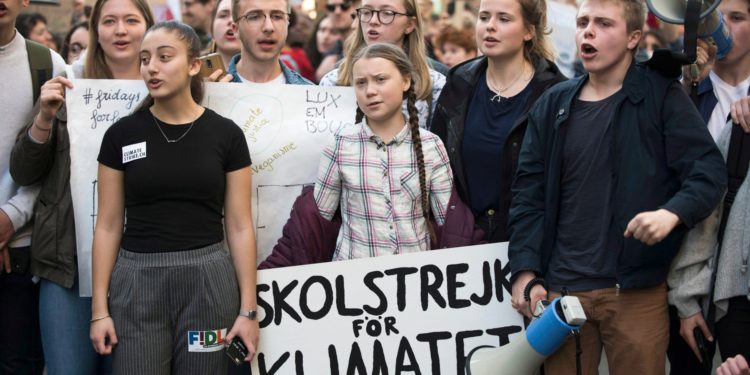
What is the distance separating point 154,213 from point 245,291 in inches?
20.0

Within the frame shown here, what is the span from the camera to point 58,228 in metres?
4.75

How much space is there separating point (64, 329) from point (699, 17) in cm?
305

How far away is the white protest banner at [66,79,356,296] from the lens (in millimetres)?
4770

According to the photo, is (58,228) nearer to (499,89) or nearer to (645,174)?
(499,89)

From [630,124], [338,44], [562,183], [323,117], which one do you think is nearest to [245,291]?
[323,117]

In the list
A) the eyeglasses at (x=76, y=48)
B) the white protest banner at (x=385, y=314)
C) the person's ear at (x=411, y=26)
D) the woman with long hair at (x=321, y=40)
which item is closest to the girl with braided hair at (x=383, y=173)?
the white protest banner at (x=385, y=314)

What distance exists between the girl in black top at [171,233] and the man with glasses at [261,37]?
77cm

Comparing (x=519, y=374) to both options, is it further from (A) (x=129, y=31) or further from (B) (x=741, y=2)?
(A) (x=129, y=31)

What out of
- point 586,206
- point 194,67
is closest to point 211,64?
point 194,67

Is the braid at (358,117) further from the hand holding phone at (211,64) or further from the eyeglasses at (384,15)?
the hand holding phone at (211,64)

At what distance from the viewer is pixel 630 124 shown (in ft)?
13.7

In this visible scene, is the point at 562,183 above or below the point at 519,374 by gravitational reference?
above

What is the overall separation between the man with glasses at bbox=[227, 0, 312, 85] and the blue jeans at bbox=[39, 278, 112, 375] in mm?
1387

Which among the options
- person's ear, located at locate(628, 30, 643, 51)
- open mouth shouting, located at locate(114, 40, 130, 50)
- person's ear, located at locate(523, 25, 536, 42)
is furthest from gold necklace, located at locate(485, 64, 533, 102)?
open mouth shouting, located at locate(114, 40, 130, 50)
